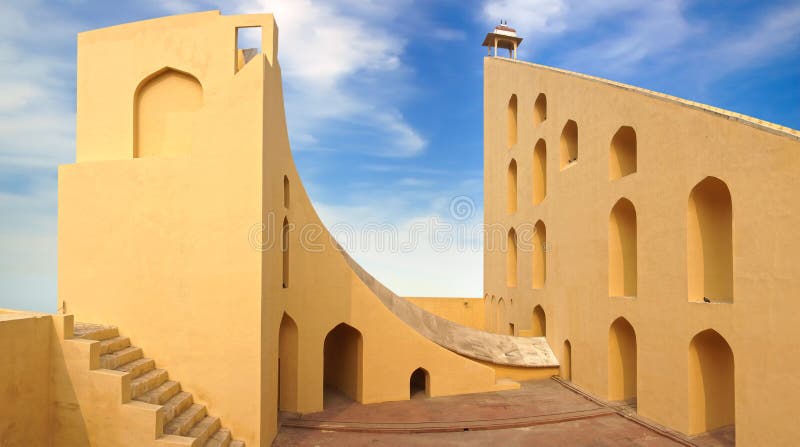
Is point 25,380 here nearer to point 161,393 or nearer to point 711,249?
point 161,393

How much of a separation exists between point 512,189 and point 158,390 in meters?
14.8

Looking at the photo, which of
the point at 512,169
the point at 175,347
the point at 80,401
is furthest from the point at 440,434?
the point at 512,169

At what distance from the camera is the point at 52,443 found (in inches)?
266

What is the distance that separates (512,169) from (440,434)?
12.0 m

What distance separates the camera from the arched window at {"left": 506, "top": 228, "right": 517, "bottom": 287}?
62.5 feet

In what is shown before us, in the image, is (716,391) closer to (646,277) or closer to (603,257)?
(646,277)

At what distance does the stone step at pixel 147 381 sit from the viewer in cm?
717

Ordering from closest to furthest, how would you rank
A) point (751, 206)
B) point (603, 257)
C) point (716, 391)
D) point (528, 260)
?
point (751, 206) → point (716, 391) → point (603, 257) → point (528, 260)

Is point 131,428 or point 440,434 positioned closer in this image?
point 131,428

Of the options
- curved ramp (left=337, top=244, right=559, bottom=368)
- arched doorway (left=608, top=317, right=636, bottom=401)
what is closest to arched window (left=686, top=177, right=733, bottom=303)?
arched doorway (left=608, top=317, right=636, bottom=401)

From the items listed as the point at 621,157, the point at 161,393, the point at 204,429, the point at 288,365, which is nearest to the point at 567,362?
the point at 621,157

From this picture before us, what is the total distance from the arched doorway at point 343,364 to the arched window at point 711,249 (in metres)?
6.94

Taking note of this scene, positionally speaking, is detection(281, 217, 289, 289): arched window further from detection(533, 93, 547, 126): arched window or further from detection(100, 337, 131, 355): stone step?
detection(533, 93, 547, 126): arched window

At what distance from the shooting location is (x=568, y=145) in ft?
47.6
